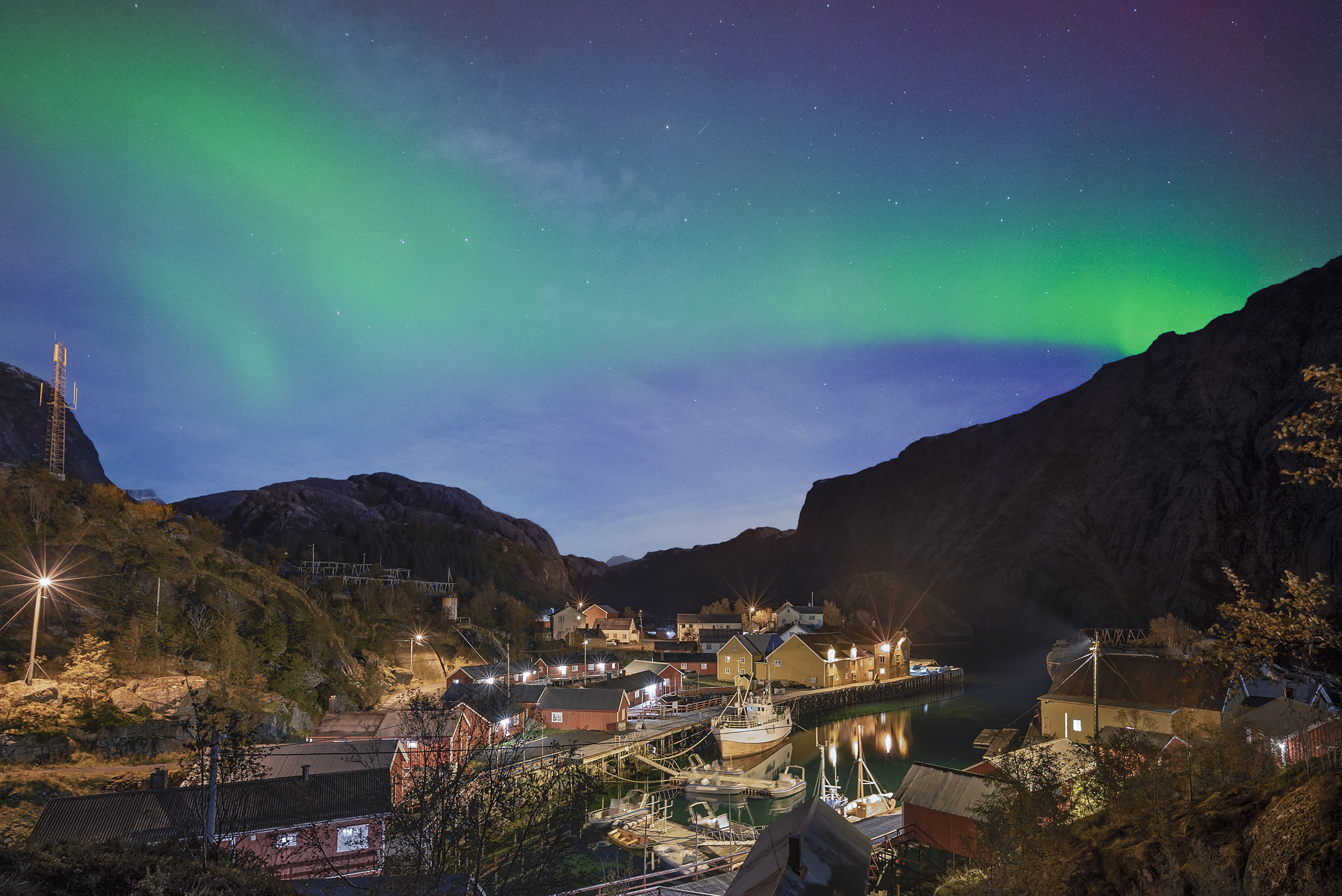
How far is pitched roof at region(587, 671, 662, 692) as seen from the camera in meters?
48.7

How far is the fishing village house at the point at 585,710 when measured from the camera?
4284cm

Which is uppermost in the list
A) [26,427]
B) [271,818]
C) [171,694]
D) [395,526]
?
[26,427]

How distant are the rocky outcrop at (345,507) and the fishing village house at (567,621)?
69404 mm

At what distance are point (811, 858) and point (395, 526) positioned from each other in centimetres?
13482

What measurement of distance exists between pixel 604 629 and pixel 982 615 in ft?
242

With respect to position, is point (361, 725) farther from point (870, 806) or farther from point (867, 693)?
point (867, 693)

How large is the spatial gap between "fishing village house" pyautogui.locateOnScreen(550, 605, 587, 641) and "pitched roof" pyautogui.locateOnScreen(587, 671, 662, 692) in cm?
3524

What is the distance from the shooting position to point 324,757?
78.6ft

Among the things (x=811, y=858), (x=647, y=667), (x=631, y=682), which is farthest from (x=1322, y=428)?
(x=647, y=667)

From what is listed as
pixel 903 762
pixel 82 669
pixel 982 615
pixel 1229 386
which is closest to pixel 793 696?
pixel 903 762

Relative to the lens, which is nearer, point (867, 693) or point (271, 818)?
point (271, 818)

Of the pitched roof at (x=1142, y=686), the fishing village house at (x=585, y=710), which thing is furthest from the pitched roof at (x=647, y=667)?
the pitched roof at (x=1142, y=686)

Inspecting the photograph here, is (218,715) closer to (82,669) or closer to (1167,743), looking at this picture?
(82,669)

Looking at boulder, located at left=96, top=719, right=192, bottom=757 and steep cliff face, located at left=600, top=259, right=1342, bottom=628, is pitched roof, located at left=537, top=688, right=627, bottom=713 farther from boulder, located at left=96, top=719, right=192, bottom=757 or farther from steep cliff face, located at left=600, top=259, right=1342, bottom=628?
steep cliff face, located at left=600, top=259, right=1342, bottom=628
